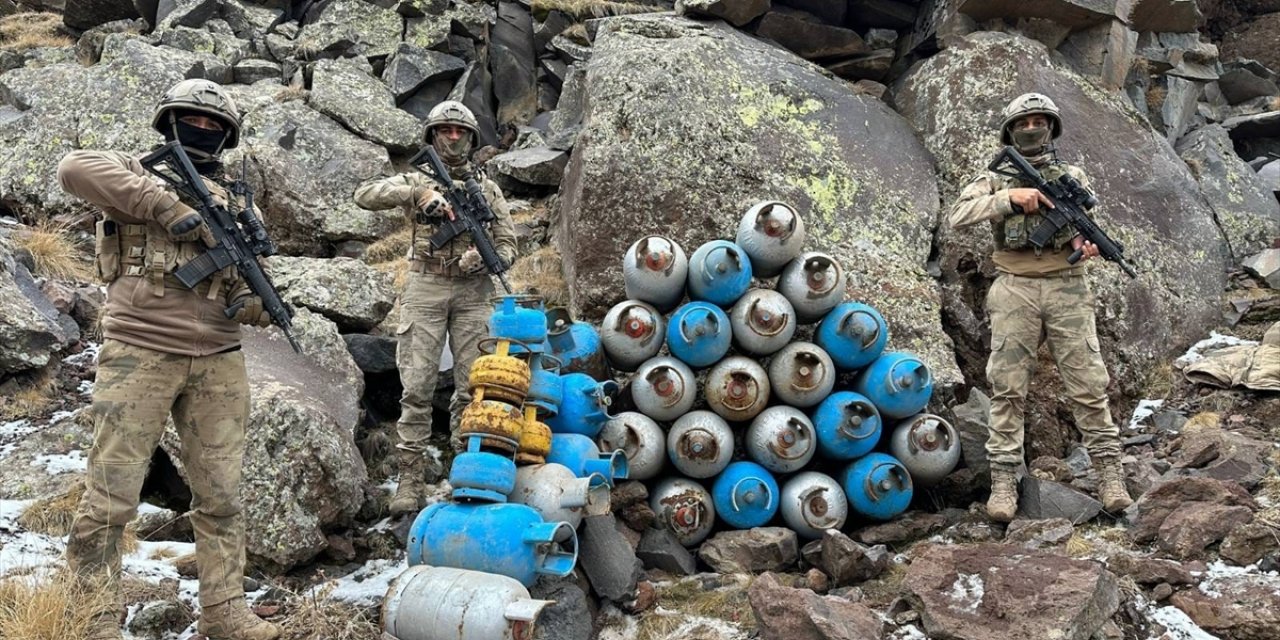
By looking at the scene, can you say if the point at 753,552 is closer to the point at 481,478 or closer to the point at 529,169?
the point at 481,478

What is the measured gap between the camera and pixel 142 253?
401 centimetres

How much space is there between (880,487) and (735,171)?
3.32 metres

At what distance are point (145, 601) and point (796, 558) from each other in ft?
12.1

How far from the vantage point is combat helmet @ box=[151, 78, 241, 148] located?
4.18 metres

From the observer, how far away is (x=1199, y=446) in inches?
235

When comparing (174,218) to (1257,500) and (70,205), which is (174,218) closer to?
(1257,500)

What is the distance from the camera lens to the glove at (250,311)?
418 centimetres

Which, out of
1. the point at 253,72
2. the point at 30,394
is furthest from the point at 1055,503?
the point at 253,72

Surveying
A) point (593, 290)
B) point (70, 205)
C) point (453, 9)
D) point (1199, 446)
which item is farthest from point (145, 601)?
point (453, 9)

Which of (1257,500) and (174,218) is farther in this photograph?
(1257,500)

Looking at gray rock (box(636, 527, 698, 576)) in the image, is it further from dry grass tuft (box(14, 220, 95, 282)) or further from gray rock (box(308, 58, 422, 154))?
gray rock (box(308, 58, 422, 154))

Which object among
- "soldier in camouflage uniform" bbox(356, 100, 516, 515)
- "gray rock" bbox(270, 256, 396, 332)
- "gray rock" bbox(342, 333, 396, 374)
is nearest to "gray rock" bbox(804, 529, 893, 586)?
"soldier in camouflage uniform" bbox(356, 100, 516, 515)

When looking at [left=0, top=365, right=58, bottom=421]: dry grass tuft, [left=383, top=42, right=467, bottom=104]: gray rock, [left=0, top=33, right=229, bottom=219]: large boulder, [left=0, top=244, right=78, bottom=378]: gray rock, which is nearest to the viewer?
[left=0, top=365, right=58, bottom=421]: dry grass tuft

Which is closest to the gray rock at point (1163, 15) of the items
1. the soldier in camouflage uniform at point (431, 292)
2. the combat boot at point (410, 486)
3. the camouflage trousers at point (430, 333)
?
the soldier in camouflage uniform at point (431, 292)
